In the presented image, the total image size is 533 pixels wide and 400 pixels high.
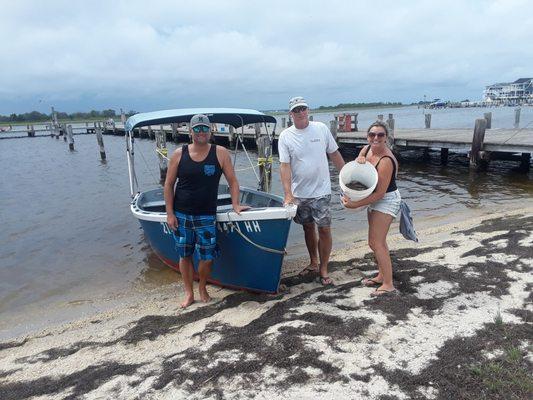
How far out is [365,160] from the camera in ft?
13.7

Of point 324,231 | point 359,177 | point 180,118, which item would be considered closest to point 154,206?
point 180,118

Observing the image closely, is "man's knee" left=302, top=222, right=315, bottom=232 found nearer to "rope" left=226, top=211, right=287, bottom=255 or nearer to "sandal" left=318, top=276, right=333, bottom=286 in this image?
"rope" left=226, top=211, right=287, bottom=255

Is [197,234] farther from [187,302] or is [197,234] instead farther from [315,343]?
[315,343]

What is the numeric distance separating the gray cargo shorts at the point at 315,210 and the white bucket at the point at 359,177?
427mm

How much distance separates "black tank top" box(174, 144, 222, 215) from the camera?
4.30 meters

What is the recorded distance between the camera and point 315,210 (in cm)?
466

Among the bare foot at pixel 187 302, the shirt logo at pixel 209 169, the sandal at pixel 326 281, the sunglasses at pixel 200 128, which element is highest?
the sunglasses at pixel 200 128

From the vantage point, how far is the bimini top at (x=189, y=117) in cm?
657

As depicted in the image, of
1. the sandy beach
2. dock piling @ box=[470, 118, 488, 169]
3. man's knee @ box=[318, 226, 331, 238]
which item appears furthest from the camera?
dock piling @ box=[470, 118, 488, 169]

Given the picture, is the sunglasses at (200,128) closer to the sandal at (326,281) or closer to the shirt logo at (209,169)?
the shirt logo at (209,169)

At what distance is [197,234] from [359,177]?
1850mm

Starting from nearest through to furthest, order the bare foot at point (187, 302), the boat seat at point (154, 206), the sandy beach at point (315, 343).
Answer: the sandy beach at point (315, 343) < the bare foot at point (187, 302) < the boat seat at point (154, 206)

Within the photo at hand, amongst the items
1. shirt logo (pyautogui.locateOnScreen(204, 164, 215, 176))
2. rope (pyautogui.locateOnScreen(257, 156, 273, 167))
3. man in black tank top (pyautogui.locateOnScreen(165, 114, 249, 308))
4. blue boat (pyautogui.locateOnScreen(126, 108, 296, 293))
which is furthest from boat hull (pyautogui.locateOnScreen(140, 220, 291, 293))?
rope (pyautogui.locateOnScreen(257, 156, 273, 167))

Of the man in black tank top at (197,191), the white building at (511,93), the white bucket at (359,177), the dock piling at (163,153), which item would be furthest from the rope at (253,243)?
the white building at (511,93)
